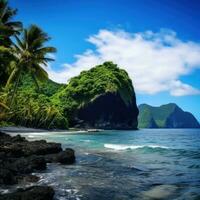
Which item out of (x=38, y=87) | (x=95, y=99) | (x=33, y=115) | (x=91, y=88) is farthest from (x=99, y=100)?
(x=38, y=87)

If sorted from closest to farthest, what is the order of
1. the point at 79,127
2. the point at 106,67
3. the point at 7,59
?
1. the point at 7,59
2. the point at 79,127
3. the point at 106,67

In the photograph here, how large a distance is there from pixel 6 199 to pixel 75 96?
113 metres

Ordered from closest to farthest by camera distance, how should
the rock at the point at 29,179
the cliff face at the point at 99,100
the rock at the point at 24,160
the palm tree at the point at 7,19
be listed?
the rock at the point at 24,160, the rock at the point at 29,179, the palm tree at the point at 7,19, the cliff face at the point at 99,100

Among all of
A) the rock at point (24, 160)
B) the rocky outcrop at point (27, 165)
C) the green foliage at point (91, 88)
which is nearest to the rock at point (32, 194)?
the rocky outcrop at point (27, 165)

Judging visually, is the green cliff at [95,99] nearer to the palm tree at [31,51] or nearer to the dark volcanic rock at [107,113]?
the dark volcanic rock at [107,113]

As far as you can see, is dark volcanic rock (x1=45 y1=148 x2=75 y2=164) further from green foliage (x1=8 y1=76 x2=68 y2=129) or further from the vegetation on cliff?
green foliage (x1=8 y1=76 x2=68 y2=129)

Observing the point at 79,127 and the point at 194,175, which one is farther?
the point at 79,127

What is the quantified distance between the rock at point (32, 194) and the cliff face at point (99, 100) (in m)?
104

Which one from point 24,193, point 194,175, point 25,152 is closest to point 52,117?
point 25,152

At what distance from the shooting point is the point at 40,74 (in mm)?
36250

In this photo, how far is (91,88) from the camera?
12306 cm

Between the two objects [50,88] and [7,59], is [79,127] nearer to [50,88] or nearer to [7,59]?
[50,88]

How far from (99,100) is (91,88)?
18.9 feet

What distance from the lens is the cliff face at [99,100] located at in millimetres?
118375
